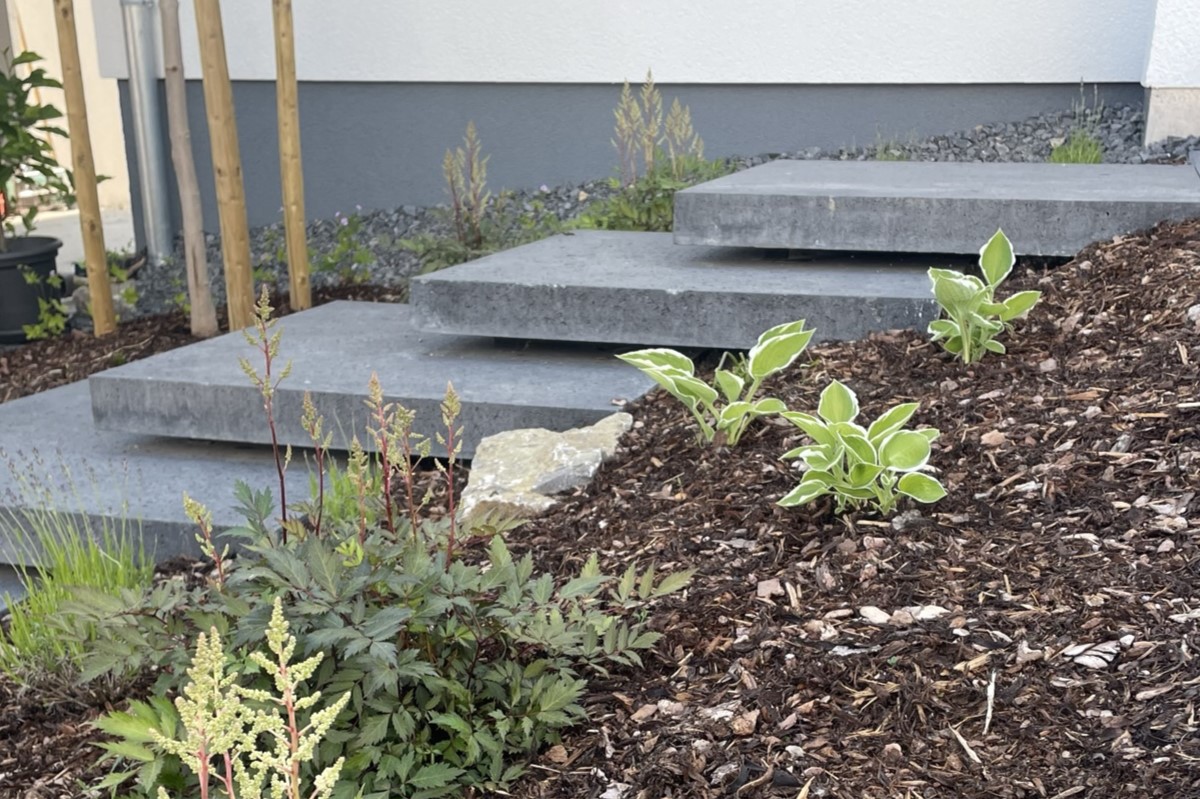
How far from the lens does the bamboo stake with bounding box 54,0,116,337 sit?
6098 millimetres

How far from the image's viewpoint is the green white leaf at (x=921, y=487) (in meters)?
2.59

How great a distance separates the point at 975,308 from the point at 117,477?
9.13 ft

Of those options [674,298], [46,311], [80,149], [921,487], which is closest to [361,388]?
[674,298]

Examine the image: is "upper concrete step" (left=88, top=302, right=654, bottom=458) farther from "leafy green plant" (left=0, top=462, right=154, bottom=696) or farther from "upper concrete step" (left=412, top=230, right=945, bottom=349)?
"leafy green plant" (left=0, top=462, right=154, bottom=696)

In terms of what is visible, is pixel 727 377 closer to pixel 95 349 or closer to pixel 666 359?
pixel 666 359

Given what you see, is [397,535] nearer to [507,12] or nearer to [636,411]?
[636,411]

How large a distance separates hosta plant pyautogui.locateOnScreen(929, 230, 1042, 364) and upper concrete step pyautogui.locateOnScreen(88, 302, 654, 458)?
104 cm

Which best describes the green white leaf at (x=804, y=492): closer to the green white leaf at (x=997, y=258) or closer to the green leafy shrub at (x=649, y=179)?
the green white leaf at (x=997, y=258)

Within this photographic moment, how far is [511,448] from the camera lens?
350cm

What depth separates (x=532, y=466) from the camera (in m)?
3.38

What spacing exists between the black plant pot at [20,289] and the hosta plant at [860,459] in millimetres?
5562

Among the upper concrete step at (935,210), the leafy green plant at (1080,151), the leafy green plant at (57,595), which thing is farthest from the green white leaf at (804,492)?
the leafy green plant at (1080,151)

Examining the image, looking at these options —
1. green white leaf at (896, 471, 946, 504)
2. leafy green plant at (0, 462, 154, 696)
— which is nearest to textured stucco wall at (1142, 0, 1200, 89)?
green white leaf at (896, 471, 946, 504)

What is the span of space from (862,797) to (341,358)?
3118mm
